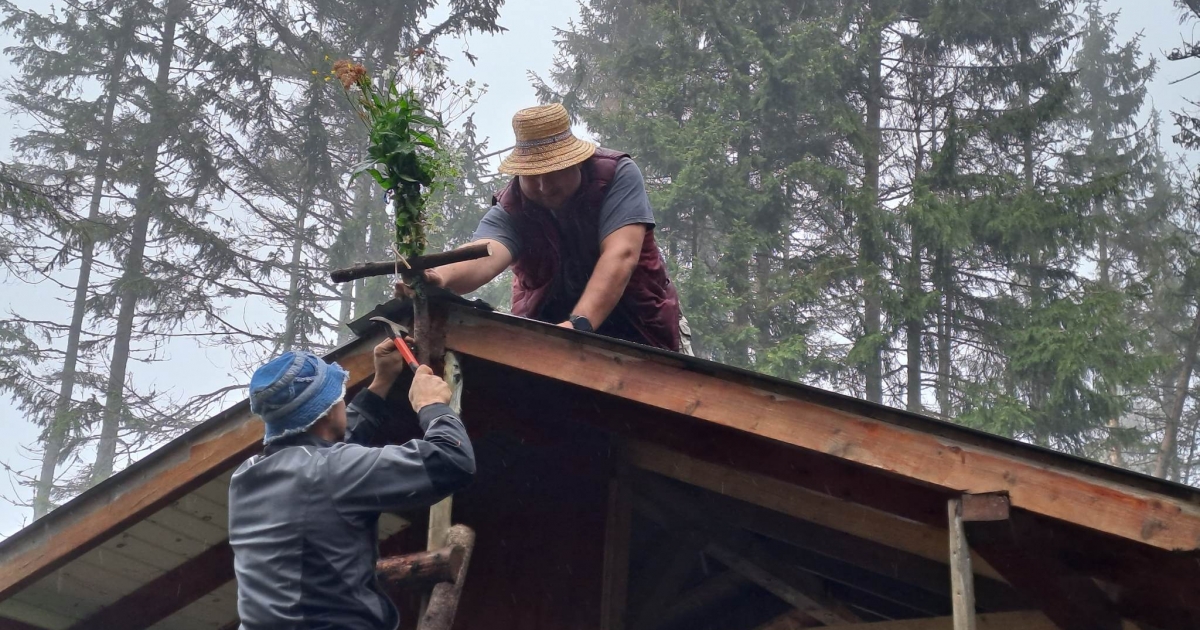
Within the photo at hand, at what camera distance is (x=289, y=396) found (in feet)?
10.8

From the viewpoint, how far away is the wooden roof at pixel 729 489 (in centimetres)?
334

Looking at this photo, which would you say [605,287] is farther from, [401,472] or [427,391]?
[401,472]

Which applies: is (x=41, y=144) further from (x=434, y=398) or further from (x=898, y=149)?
(x=434, y=398)

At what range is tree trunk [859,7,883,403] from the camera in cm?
1947

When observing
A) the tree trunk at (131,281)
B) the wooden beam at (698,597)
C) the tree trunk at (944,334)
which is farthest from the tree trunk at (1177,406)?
the tree trunk at (131,281)

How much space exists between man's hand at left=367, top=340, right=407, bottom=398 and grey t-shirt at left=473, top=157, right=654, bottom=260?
1203 mm

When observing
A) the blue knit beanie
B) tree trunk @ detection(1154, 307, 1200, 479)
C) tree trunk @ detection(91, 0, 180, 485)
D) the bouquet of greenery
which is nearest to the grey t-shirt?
the bouquet of greenery

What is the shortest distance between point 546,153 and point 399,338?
1.50 metres

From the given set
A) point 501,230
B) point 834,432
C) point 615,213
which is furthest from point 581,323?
point 834,432

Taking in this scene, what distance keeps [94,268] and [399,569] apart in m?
21.5

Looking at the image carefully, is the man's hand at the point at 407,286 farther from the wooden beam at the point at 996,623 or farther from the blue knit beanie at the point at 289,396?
the wooden beam at the point at 996,623

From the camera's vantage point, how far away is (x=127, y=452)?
64.8ft

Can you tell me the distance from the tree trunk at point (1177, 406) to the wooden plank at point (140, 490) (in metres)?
22.1

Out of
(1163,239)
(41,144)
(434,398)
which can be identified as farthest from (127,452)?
(1163,239)
